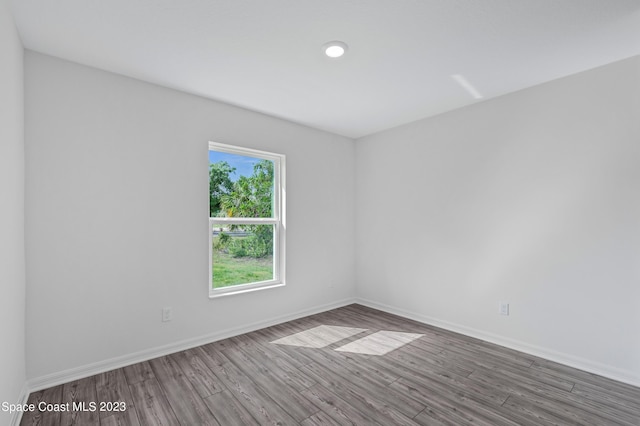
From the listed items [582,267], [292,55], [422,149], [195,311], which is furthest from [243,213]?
[582,267]

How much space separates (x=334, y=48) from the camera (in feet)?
7.11

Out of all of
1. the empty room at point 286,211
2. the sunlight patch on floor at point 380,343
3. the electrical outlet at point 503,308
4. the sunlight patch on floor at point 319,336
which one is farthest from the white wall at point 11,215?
the electrical outlet at point 503,308

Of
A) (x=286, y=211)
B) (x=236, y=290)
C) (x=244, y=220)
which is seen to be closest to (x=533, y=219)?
(x=286, y=211)

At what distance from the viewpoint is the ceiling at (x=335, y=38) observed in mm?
1782

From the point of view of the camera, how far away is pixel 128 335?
2561 mm

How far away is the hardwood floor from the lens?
1.90 m

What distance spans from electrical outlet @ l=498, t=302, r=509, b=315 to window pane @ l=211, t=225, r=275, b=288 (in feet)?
8.09

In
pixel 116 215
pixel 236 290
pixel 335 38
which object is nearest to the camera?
pixel 335 38

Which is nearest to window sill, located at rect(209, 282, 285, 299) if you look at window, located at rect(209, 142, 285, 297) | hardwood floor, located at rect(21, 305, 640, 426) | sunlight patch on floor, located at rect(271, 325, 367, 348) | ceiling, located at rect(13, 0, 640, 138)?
window, located at rect(209, 142, 285, 297)

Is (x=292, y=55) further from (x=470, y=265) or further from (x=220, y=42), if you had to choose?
(x=470, y=265)

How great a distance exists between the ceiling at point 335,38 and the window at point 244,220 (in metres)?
0.76

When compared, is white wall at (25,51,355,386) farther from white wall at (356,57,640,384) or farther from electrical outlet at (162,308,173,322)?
white wall at (356,57,640,384)

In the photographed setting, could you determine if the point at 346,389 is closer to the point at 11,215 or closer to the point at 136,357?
the point at 136,357

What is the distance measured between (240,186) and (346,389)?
2286mm
